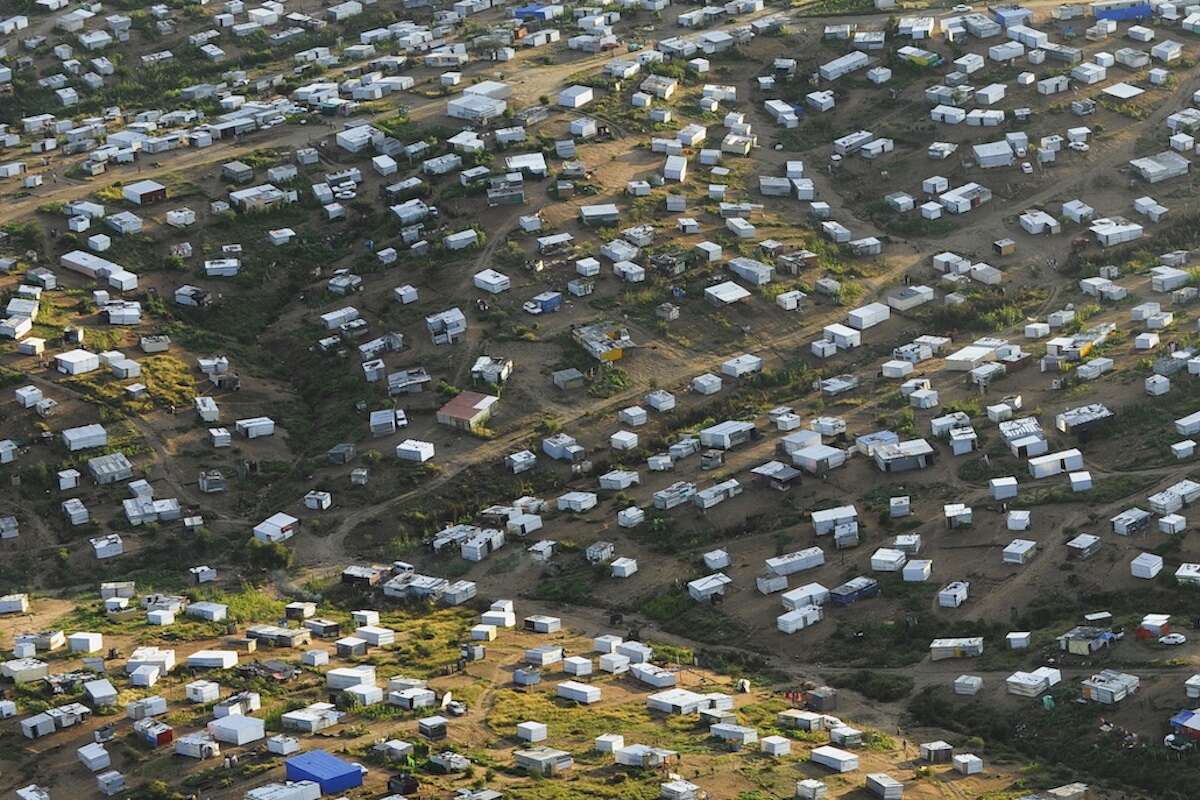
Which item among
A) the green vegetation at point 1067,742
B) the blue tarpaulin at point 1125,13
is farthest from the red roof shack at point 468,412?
the blue tarpaulin at point 1125,13

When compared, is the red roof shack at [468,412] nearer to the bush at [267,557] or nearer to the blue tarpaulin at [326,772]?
the bush at [267,557]

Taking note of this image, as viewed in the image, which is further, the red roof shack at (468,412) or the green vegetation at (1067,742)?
the red roof shack at (468,412)

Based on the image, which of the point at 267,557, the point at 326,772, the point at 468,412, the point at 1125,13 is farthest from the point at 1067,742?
the point at 1125,13

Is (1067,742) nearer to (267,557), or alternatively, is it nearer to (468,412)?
(468,412)

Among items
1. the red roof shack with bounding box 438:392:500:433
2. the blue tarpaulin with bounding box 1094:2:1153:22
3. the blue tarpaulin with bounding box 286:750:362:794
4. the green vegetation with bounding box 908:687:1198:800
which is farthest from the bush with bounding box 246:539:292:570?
the blue tarpaulin with bounding box 1094:2:1153:22

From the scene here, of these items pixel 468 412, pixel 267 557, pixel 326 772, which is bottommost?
pixel 267 557

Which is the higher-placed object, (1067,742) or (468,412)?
(468,412)

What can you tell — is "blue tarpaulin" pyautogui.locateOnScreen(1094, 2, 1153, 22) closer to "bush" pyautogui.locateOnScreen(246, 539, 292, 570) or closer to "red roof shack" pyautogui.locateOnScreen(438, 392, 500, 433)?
"red roof shack" pyautogui.locateOnScreen(438, 392, 500, 433)

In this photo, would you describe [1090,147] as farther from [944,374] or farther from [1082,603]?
[1082,603]

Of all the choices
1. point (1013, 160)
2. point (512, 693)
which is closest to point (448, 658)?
point (512, 693)
